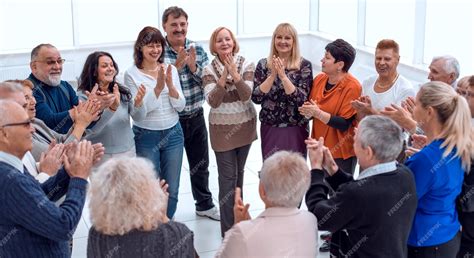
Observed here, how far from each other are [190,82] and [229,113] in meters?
0.48

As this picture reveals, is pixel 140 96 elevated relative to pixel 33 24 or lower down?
lower down

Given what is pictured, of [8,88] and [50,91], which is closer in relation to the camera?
[8,88]

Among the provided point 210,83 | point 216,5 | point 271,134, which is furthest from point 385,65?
point 216,5

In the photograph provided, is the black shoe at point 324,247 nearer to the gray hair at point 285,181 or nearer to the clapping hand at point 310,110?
the clapping hand at point 310,110

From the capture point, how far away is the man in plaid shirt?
5.02 metres

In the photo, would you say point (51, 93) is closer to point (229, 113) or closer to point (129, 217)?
point (229, 113)

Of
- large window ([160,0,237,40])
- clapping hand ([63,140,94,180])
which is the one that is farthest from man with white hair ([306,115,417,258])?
large window ([160,0,237,40])

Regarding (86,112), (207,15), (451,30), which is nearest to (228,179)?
(86,112)

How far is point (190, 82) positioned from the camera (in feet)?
16.6

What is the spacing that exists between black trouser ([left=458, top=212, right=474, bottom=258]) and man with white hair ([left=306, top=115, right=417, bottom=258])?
22.3 inches

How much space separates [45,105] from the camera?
4.36 m

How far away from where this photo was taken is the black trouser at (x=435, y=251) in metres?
3.22

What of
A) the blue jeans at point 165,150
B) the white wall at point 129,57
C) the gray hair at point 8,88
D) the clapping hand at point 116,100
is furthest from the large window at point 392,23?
the gray hair at point 8,88

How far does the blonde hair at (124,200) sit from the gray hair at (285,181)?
0.47 m
